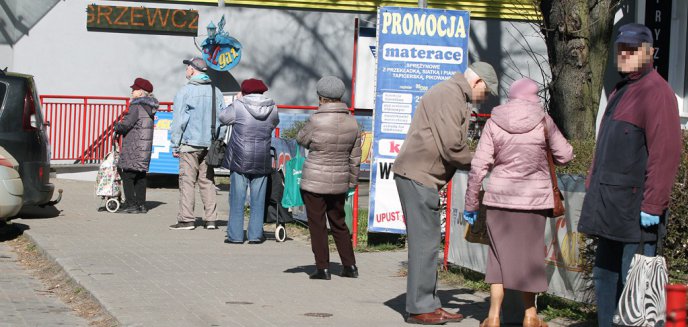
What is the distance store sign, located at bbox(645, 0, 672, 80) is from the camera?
20469 millimetres

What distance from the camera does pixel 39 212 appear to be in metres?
15.1

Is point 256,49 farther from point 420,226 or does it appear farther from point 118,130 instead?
point 420,226

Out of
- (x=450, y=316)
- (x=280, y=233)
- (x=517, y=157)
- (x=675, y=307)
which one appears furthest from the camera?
(x=280, y=233)

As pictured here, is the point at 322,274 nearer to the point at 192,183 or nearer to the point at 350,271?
the point at 350,271

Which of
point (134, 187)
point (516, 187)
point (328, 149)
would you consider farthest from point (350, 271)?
point (134, 187)

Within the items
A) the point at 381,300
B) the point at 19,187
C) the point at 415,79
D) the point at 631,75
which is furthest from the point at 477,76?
the point at 19,187

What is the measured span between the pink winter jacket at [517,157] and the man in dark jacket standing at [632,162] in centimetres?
78

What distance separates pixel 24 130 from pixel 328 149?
4792mm

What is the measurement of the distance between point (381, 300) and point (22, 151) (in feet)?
18.9

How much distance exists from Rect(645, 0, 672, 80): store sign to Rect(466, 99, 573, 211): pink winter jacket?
14.0m

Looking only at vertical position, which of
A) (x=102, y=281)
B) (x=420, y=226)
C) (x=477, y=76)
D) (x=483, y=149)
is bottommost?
(x=102, y=281)

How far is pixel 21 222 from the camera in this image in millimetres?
14047

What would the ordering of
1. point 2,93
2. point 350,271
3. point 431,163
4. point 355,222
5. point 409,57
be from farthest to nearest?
point 2,93 → point 355,222 → point 409,57 → point 350,271 → point 431,163

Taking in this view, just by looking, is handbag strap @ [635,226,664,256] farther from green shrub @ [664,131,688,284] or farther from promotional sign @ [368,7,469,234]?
promotional sign @ [368,7,469,234]
